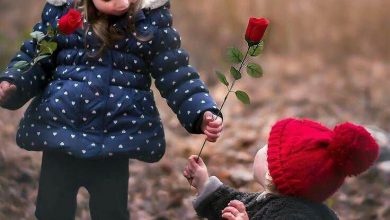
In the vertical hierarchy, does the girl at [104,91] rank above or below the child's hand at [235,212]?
above

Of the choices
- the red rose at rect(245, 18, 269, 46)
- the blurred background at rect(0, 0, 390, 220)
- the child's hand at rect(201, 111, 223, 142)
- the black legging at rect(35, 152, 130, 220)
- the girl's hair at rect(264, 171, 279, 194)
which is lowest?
the blurred background at rect(0, 0, 390, 220)

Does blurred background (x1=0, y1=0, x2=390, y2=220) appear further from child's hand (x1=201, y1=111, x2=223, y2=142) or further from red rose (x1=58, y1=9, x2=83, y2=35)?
red rose (x1=58, y1=9, x2=83, y2=35)

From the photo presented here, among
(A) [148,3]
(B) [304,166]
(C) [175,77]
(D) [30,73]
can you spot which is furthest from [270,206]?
(D) [30,73]

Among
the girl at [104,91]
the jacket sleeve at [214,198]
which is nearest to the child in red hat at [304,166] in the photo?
the jacket sleeve at [214,198]

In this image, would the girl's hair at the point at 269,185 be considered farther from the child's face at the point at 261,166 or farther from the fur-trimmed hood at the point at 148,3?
the fur-trimmed hood at the point at 148,3

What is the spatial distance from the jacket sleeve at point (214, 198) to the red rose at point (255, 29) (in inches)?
23.9

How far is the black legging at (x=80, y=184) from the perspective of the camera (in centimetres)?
336

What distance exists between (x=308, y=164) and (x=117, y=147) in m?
0.73

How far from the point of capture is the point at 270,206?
312 centimetres

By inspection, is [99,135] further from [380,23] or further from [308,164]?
[380,23]

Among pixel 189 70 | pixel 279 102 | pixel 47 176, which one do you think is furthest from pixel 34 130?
pixel 279 102

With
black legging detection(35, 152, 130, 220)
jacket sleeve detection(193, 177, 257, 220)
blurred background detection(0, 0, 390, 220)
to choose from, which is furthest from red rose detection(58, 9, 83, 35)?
blurred background detection(0, 0, 390, 220)

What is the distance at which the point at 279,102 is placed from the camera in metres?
7.50

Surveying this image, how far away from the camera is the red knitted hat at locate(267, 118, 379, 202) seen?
2.98m
